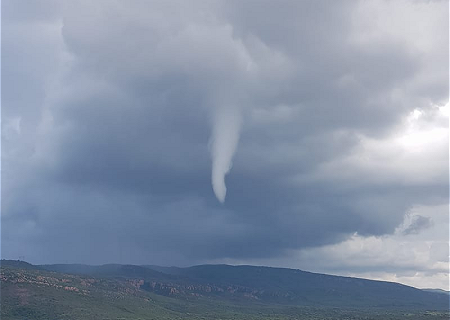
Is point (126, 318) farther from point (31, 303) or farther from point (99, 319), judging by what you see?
point (31, 303)

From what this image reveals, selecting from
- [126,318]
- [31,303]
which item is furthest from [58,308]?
[126,318]

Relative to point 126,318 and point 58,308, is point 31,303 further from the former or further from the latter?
point 126,318

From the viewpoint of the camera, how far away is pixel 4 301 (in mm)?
189125


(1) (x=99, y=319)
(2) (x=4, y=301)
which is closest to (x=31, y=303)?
(2) (x=4, y=301)

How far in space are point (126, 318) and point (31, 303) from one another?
1449 inches

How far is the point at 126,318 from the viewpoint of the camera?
196 meters

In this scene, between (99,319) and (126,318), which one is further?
(126,318)

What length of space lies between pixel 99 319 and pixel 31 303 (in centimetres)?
2985

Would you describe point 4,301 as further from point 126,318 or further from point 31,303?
point 126,318

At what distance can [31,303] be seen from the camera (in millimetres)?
191750

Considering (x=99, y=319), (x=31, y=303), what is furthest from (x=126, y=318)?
(x=31, y=303)

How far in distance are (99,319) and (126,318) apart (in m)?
14.9

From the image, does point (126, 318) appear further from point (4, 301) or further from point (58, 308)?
point (4, 301)
